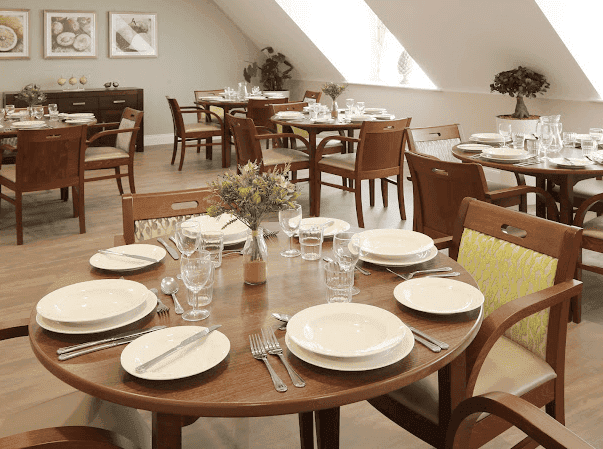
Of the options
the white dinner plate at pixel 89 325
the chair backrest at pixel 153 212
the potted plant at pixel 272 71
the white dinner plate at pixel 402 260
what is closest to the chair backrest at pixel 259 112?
the potted plant at pixel 272 71

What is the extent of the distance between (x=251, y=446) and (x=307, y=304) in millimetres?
909

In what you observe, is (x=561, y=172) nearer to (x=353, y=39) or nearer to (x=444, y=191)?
(x=444, y=191)

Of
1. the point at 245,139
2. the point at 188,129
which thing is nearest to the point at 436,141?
the point at 245,139

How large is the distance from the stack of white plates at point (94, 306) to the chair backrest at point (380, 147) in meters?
3.27

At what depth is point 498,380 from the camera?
1.64 meters

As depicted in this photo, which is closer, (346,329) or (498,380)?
(346,329)

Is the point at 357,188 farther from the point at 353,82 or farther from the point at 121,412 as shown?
the point at 353,82

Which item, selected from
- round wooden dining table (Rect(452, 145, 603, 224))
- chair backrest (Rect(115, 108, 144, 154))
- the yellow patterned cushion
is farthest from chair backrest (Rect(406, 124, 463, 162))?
chair backrest (Rect(115, 108, 144, 154))

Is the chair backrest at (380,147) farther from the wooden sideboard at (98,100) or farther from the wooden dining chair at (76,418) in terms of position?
the wooden sideboard at (98,100)

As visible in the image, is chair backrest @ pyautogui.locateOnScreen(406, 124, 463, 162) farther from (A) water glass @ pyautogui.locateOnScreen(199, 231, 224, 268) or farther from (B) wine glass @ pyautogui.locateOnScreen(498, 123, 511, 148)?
(A) water glass @ pyautogui.locateOnScreen(199, 231, 224, 268)

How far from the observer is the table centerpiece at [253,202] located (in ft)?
5.10

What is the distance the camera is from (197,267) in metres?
1.42

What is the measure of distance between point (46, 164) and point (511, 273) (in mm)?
3619

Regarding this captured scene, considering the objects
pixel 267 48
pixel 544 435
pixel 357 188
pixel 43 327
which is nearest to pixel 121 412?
pixel 43 327
